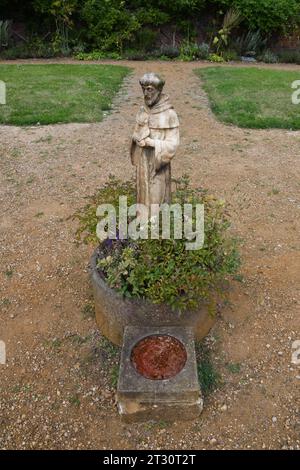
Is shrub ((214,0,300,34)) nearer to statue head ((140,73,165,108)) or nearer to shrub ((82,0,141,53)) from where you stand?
shrub ((82,0,141,53))

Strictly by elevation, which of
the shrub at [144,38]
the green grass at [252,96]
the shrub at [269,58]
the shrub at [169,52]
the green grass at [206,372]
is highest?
the shrub at [144,38]

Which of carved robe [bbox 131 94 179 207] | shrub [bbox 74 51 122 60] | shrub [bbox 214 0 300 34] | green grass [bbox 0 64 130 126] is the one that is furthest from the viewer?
shrub [bbox 214 0 300 34]

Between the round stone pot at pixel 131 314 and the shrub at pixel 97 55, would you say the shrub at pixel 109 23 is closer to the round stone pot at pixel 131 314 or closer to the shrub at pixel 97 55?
the shrub at pixel 97 55

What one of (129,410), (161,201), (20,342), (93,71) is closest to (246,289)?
(161,201)

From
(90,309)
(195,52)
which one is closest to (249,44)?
(195,52)

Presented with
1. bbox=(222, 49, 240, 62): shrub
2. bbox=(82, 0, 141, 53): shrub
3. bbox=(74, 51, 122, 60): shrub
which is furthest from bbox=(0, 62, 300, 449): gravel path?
bbox=(82, 0, 141, 53): shrub

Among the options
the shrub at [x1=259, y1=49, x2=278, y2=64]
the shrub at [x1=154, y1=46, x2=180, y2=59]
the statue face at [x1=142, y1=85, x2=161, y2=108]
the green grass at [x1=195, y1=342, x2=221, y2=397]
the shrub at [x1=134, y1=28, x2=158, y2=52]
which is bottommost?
the green grass at [x1=195, y1=342, x2=221, y2=397]

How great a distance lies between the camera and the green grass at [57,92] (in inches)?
419

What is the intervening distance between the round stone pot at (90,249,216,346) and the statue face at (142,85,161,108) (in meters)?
1.74

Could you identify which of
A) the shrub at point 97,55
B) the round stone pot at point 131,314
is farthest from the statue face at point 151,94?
the shrub at point 97,55

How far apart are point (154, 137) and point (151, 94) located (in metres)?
0.38

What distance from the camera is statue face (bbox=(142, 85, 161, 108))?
Result: 12.7 feet

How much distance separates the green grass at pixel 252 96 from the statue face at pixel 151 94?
22.2 feet

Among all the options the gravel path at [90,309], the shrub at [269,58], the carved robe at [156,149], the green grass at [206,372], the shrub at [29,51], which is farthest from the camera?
the shrub at [269,58]
